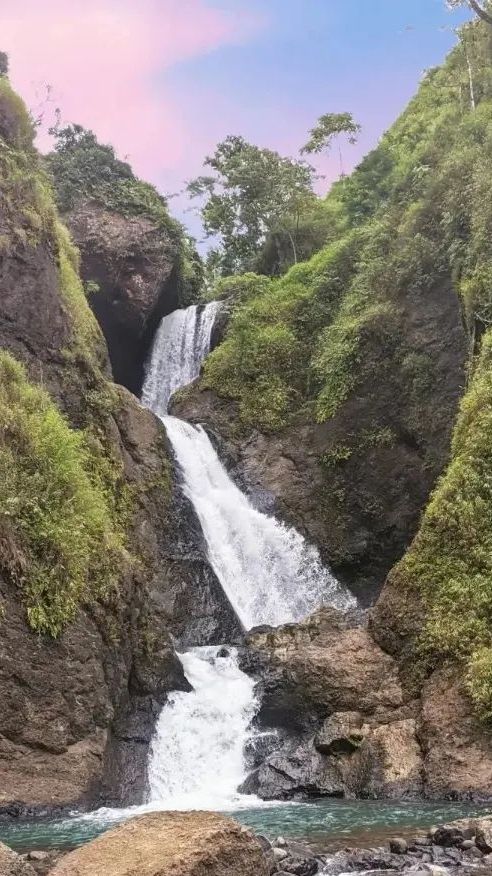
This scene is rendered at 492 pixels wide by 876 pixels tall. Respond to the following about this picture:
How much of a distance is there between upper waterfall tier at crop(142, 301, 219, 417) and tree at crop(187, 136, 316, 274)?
253 inches

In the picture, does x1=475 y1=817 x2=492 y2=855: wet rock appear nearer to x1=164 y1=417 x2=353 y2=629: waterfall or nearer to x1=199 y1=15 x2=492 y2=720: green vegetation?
x1=199 y1=15 x2=492 y2=720: green vegetation

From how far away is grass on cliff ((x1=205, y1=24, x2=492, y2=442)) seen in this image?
22.3 metres

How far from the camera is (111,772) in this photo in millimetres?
12617

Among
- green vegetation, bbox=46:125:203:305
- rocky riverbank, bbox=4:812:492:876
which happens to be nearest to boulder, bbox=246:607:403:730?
rocky riverbank, bbox=4:812:492:876

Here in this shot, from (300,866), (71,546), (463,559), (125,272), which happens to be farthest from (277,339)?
(300,866)

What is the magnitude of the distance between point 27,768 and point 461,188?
779 inches

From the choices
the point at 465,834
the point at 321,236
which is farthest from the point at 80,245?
the point at 465,834

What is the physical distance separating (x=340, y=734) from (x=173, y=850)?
8.46m

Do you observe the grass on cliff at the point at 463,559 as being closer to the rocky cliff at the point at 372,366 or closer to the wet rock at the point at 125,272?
the rocky cliff at the point at 372,366

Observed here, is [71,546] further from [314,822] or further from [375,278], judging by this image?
[375,278]

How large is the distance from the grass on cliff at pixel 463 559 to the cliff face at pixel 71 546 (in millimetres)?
5246

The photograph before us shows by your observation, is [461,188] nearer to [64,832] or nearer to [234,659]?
[234,659]

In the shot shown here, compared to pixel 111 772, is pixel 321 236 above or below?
above

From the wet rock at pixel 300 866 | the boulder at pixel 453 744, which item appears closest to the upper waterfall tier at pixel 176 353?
the boulder at pixel 453 744
